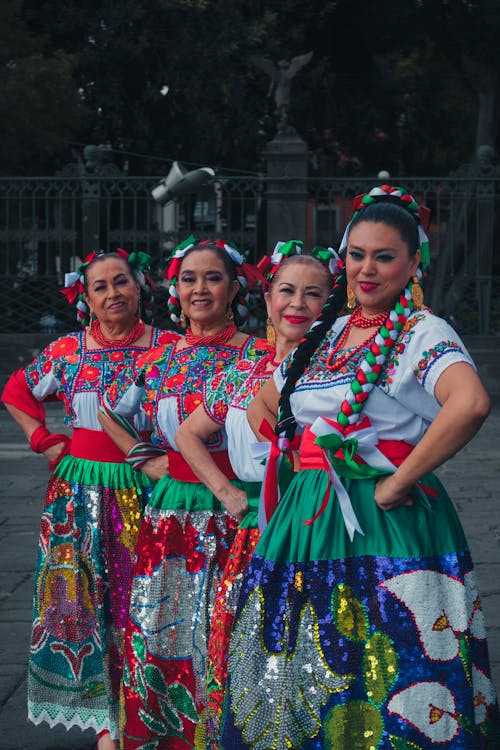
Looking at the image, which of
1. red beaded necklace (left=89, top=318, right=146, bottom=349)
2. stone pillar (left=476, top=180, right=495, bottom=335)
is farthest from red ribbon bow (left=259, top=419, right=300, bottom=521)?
stone pillar (left=476, top=180, right=495, bottom=335)

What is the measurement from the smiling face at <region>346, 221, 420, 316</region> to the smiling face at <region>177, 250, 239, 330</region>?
1236 millimetres

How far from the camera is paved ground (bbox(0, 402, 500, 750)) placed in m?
4.61

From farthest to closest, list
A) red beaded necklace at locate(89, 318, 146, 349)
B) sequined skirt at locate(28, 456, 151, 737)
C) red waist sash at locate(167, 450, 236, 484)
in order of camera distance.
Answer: red beaded necklace at locate(89, 318, 146, 349) → sequined skirt at locate(28, 456, 151, 737) → red waist sash at locate(167, 450, 236, 484)

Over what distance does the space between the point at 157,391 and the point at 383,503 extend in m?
1.49

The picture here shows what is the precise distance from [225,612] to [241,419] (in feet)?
1.91

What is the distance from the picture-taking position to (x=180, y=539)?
13.6ft

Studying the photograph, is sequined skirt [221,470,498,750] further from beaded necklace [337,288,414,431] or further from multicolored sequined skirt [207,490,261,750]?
multicolored sequined skirt [207,490,261,750]

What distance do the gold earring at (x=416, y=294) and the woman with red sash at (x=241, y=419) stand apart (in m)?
0.63

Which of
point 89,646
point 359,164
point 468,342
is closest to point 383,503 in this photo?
point 89,646

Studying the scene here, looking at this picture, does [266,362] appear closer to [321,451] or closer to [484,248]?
[321,451]

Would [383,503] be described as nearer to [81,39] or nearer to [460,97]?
[81,39]

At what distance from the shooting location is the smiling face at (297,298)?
12.4 feet

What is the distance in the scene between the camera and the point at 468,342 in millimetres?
14594

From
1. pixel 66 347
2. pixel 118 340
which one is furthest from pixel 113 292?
pixel 66 347
